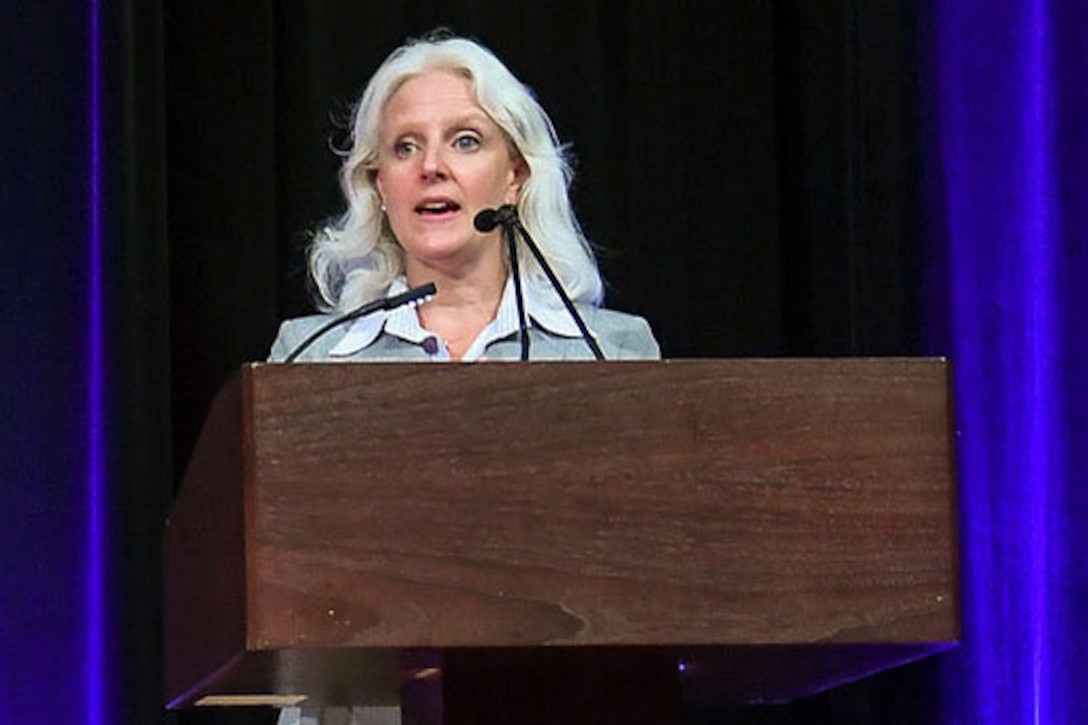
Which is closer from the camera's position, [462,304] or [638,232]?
[462,304]

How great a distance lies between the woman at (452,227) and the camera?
2.41 metres

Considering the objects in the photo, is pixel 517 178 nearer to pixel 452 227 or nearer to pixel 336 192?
pixel 452 227

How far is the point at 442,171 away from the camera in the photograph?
2438 mm

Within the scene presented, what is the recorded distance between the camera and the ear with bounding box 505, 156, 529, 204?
2.53 m

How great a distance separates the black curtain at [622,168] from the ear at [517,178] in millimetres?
595

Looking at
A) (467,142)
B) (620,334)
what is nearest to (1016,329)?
(620,334)

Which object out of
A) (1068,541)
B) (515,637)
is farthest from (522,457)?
(1068,541)

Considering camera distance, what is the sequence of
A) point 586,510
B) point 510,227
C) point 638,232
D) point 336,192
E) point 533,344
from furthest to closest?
point 638,232
point 336,192
point 533,344
point 510,227
point 586,510

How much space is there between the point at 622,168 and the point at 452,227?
0.84 metres

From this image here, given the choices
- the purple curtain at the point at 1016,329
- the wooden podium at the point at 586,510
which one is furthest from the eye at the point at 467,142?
the wooden podium at the point at 586,510

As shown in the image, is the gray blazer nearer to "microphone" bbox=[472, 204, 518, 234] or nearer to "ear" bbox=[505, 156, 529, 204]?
"ear" bbox=[505, 156, 529, 204]

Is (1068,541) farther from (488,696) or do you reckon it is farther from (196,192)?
(488,696)

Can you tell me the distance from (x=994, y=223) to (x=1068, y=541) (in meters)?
0.47

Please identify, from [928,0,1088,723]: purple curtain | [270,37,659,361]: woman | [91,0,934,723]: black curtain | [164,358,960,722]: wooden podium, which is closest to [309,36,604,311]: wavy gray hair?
[270,37,659,361]: woman
